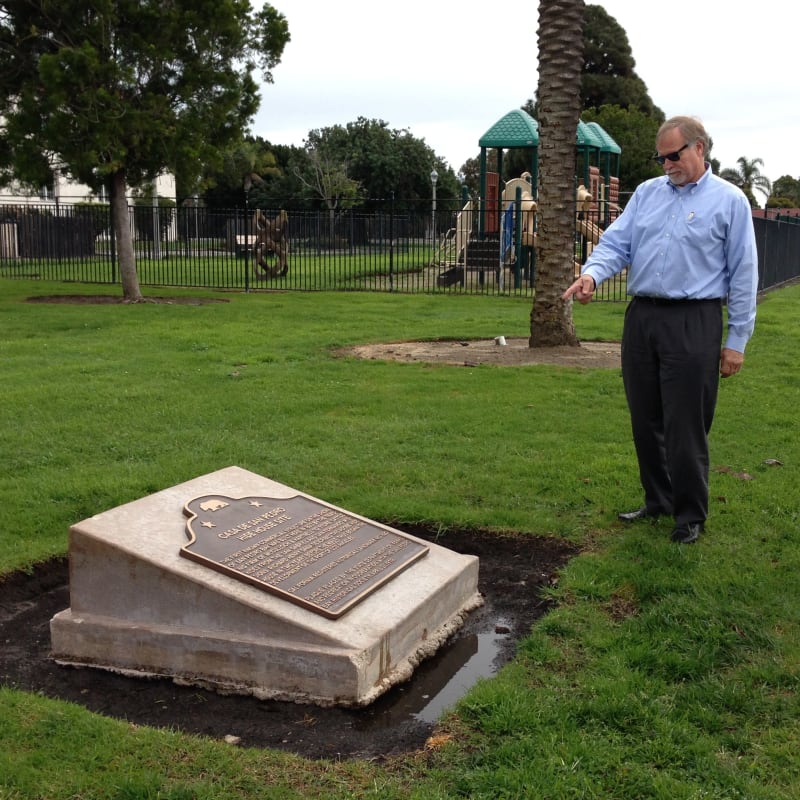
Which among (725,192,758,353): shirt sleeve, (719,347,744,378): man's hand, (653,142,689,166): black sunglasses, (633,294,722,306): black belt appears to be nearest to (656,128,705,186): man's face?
(653,142,689,166): black sunglasses

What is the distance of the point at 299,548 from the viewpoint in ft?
13.1

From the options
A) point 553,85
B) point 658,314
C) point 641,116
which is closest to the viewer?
point 658,314

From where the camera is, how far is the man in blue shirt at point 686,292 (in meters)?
4.46

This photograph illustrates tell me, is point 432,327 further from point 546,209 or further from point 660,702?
point 660,702

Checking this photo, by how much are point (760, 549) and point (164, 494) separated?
2806 mm

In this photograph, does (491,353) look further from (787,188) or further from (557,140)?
(787,188)

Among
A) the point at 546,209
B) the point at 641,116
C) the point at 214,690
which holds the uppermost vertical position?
the point at 641,116

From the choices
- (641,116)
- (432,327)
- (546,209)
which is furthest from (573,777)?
(641,116)

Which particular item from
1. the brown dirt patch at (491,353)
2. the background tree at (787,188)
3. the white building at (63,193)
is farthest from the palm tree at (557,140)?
the background tree at (787,188)

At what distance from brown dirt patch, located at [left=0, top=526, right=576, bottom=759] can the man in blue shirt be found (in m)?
0.75

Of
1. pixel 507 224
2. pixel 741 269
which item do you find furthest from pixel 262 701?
pixel 507 224

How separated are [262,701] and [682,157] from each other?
300cm

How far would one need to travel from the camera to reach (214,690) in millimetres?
3564

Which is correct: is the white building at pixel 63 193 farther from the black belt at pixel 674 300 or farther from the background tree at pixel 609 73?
the black belt at pixel 674 300
